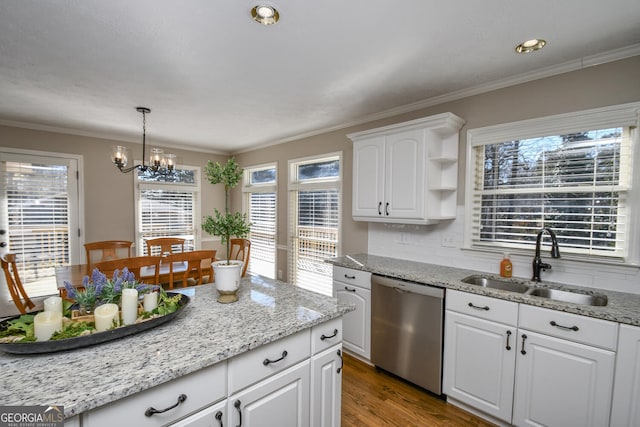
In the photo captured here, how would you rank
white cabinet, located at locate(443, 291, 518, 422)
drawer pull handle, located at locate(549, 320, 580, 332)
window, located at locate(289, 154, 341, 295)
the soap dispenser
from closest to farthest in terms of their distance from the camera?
drawer pull handle, located at locate(549, 320, 580, 332)
white cabinet, located at locate(443, 291, 518, 422)
the soap dispenser
window, located at locate(289, 154, 341, 295)

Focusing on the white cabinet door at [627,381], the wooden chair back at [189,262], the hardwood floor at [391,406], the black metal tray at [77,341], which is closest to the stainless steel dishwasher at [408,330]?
the hardwood floor at [391,406]

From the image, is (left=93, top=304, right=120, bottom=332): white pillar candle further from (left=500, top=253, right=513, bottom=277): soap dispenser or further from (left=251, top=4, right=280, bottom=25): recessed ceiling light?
(left=500, top=253, right=513, bottom=277): soap dispenser

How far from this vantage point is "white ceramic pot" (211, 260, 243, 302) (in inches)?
62.7

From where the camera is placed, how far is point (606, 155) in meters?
2.06

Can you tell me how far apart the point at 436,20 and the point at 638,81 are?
4.80 ft

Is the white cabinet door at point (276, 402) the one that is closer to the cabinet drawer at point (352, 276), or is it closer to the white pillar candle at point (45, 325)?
the white pillar candle at point (45, 325)

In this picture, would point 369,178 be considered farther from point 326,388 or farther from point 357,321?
point 326,388

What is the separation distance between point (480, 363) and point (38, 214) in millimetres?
5261

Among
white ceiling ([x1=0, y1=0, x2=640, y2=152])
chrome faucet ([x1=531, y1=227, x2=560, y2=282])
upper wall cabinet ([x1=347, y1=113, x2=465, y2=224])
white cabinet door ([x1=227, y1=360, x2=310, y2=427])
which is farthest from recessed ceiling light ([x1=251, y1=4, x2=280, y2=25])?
chrome faucet ([x1=531, y1=227, x2=560, y2=282])

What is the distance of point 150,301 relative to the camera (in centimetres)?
137

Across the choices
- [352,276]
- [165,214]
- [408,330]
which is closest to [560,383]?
[408,330]

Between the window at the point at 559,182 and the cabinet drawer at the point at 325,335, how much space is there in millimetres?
1680

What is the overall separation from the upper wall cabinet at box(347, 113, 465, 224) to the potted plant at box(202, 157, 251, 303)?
1.59 metres

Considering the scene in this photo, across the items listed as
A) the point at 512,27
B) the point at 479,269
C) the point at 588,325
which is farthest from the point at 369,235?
the point at 512,27
